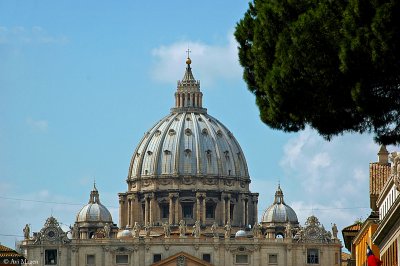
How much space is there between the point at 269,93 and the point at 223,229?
15912 centimetres

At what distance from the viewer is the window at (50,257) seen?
7023 inches

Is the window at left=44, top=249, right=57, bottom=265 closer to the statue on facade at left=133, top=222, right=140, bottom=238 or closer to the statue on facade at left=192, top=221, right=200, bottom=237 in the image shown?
the statue on facade at left=133, top=222, right=140, bottom=238

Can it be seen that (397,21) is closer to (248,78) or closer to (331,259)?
(248,78)

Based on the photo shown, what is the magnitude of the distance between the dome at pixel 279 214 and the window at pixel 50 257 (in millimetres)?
28931

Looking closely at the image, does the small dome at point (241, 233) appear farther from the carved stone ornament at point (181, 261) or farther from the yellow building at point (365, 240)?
the yellow building at point (365, 240)

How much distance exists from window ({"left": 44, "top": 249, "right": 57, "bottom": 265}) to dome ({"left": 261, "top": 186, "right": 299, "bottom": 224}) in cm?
2893

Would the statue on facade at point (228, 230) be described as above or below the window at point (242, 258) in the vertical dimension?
above

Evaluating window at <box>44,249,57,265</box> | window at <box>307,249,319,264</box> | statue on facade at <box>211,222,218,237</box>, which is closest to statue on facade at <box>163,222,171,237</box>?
statue on facade at <box>211,222,218,237</box>

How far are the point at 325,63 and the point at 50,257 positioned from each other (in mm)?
146023

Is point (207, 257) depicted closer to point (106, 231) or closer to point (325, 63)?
point (106, 231)

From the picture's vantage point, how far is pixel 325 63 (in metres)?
35.1

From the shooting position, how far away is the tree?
3388 centimetres

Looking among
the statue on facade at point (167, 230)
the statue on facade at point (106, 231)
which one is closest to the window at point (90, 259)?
the statue on facade at point (106, 231)

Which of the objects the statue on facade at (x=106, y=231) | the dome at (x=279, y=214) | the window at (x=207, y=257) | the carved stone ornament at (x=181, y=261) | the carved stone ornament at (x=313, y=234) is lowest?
the carved stone ornament at (x=181, y=261)
